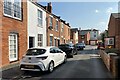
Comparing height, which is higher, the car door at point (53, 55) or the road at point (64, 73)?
the car door at point (53, 55)

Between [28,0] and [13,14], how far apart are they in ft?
11.0

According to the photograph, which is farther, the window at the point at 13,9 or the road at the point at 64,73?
the window at the point at 13,9

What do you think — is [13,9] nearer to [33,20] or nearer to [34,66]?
[33,20]

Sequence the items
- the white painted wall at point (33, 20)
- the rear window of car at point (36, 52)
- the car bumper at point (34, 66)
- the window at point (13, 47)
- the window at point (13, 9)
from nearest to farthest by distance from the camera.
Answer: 1. the car bumper at point (34, 66)
2. the rear window of car at point (36, 52)
3. the window at point (13, 9)
4. the window at point (13, 47)
5. the white painted wall at point (33, 20)

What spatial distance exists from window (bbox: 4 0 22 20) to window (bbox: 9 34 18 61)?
1.60 meters

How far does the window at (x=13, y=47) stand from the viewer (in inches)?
494

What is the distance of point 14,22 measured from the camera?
12.9 metres

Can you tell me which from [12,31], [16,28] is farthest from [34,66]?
[16,28]

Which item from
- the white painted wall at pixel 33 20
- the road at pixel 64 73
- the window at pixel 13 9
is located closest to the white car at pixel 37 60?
the road at pixel 64 73

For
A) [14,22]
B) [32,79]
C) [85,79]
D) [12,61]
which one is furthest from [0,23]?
[85,79]

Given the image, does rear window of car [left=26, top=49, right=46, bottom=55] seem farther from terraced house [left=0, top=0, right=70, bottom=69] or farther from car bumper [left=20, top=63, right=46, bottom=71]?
terraced house [left=0, top=0, right=70, bottom=69]

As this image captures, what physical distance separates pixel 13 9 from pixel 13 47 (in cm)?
294

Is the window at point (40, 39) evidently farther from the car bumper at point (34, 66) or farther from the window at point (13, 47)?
the car bumper at point (34, 66)

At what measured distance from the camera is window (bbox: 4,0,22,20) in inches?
481
